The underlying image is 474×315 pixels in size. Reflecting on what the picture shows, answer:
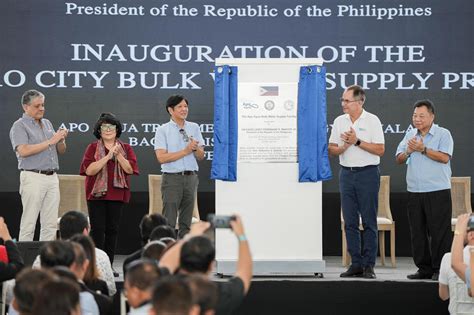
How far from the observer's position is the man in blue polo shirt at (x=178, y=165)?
7992 mm

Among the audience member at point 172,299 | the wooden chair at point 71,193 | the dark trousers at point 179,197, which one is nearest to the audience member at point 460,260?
the audience member at point 172,299

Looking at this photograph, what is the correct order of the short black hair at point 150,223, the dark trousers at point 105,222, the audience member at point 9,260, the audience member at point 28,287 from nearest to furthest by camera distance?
the audience member at point 28,287 < the audience member at point 9,260 < the short black hair at point 150,223 < the dark trousers at point 105,222

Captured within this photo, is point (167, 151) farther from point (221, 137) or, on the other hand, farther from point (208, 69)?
point (208, 69)

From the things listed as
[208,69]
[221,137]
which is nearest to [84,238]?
[221,137]

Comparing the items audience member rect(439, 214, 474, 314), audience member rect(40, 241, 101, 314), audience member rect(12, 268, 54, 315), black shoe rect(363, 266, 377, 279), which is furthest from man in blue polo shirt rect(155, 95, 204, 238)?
audience member rect(12, 268, 54, 315)

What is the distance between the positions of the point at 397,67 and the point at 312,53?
0.76 metres

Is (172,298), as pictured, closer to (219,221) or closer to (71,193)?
(219,221)

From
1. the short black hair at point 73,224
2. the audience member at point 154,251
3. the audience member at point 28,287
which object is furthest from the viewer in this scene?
the short black hair at point 73,224

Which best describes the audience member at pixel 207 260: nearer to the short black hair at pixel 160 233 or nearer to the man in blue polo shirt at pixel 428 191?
the short black hair at pixel 160 233

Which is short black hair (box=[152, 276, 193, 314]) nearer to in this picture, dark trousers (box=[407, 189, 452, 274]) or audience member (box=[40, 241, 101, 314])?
audience member (box=[40, 241, 101, 314])

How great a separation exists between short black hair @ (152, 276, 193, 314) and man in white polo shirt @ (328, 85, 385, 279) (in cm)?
437

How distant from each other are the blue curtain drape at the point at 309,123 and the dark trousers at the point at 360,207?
23 centimetres

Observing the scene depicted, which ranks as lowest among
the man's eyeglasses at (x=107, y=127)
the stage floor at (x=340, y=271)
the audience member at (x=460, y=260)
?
the stage floor at (x=340, y=271)

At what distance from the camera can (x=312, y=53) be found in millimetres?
9422
